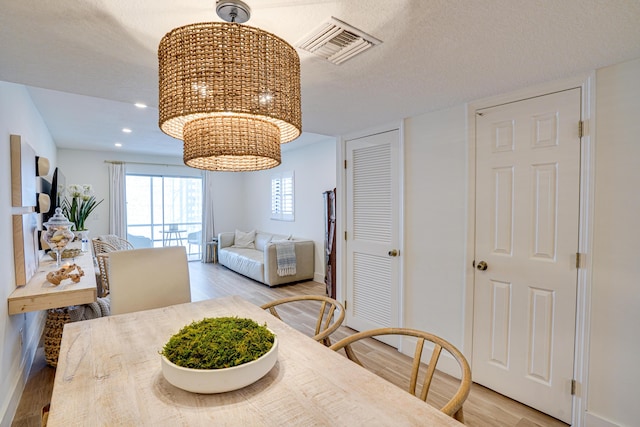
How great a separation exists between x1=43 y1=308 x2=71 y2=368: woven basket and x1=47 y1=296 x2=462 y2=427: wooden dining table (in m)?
1.58

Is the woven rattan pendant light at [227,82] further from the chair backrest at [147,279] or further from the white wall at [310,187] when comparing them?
the white wall at [310,187]

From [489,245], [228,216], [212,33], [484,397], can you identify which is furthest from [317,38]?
[228,216]

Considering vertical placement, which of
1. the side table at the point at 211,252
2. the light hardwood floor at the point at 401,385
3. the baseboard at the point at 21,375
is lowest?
the light hardwood floor at the point at 401,385

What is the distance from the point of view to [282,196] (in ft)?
21.0

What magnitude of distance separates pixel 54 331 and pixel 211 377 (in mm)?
2456

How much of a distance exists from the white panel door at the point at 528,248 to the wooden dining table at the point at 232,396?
153 centimetres

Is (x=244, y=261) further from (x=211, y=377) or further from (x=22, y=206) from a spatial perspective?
(x=211, y=377)

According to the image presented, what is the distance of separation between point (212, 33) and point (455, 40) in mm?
1106

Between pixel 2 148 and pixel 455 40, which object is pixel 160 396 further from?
pixel 2 148

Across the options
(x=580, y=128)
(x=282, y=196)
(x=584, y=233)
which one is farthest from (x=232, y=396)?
(x=282, y=196)

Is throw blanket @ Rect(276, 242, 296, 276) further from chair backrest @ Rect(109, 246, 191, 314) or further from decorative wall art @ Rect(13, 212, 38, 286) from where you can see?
decorative wall art @ Rect(13, 212, 38, 286)

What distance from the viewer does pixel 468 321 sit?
241cm

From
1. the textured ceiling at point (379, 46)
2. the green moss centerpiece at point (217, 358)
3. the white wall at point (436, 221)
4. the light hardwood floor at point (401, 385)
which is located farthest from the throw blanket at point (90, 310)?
the white wall at point (436, 221)

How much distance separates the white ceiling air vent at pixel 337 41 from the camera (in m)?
1.37
